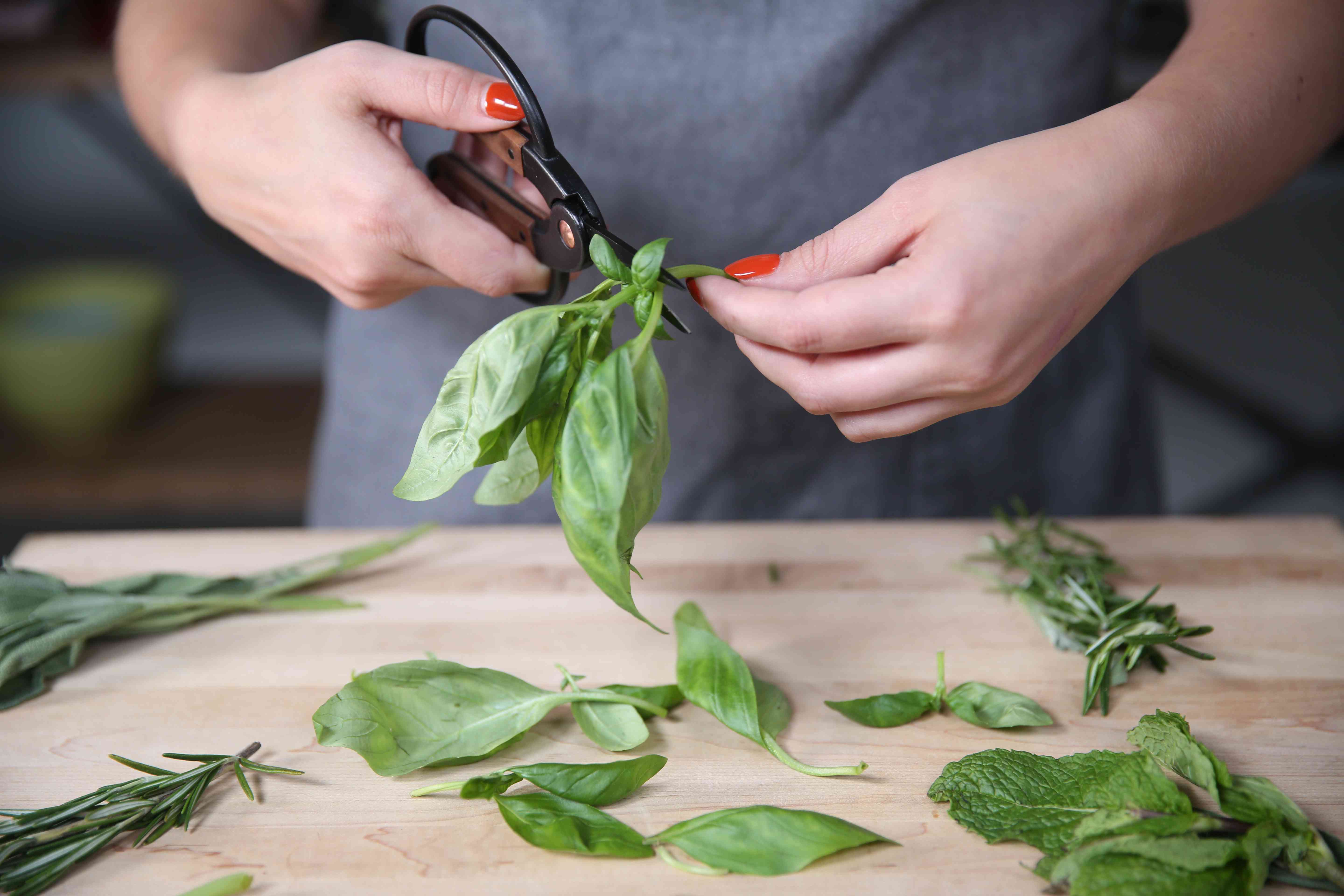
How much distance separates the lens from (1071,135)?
595 mm

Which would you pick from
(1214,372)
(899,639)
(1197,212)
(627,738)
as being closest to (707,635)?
(627,738)

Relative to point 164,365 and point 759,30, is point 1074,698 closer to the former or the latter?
point 759,30

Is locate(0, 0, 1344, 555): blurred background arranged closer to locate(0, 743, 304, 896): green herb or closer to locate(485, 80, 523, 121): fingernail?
locate(485, 80, 523, 121): fingernail

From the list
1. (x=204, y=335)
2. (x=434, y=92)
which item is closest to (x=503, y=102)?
(x=434, y=92)

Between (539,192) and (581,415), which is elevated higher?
(539,192)

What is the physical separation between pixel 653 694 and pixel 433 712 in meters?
0.15

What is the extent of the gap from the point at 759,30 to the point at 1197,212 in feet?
1.37

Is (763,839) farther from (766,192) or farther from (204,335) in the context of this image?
(204,335)

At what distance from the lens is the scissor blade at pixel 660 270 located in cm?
60

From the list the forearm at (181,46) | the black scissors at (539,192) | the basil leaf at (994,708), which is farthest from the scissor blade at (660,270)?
the forearm at (181,46)

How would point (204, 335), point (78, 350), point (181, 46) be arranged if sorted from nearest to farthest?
point (181, 46), point (78, 350), point (204, 335)

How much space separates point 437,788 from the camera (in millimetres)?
593

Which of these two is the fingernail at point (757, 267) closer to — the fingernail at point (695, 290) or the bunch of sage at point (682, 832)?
the fingernail at point (695, 290)

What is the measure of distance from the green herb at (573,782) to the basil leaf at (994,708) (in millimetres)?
226
